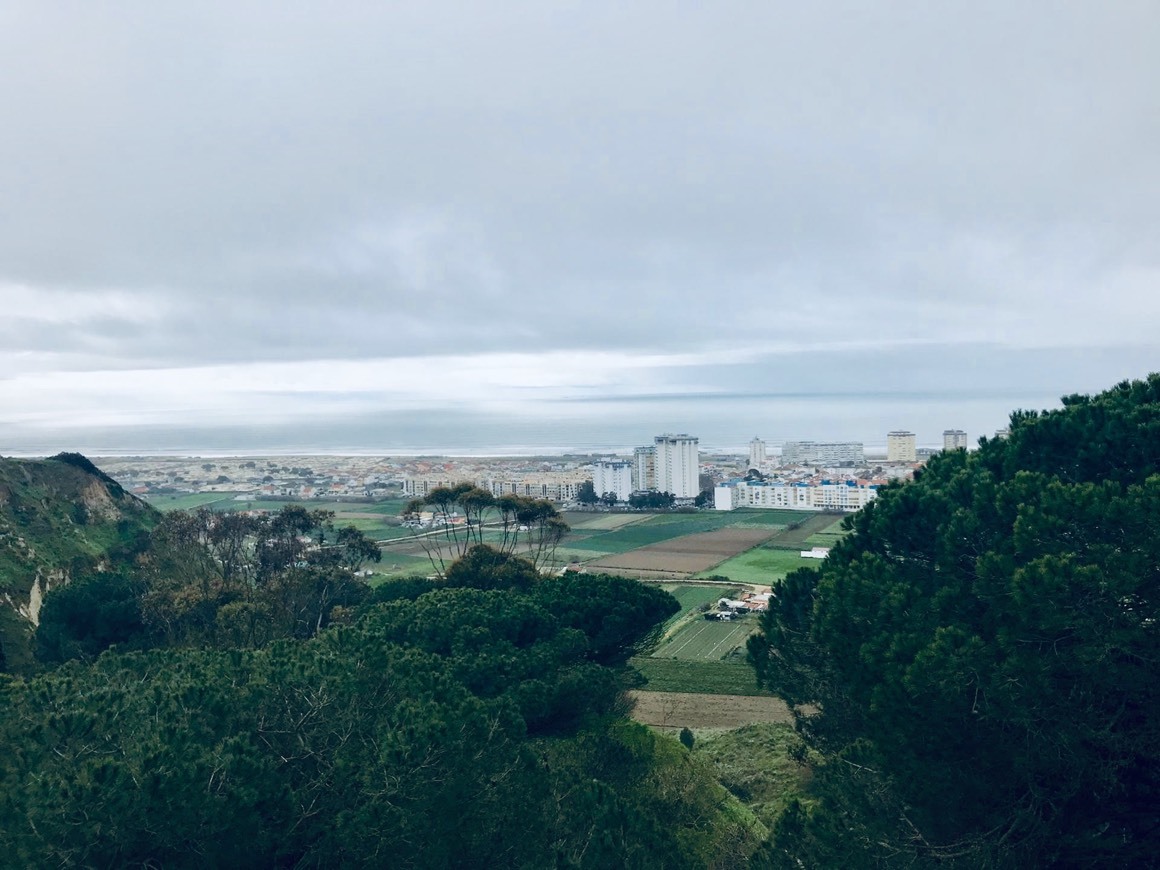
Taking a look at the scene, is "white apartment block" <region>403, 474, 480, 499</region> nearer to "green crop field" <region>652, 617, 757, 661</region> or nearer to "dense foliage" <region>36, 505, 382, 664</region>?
"dense foliage" <region>36, 505, 382, 664</region>

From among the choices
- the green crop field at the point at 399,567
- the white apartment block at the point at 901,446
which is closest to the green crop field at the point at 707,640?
the green crop field at the point at 399,567

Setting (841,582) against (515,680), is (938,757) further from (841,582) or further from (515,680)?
(515,680)

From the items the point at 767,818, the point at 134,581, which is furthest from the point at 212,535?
the point at 767,818

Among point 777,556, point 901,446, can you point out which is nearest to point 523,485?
point 777,556

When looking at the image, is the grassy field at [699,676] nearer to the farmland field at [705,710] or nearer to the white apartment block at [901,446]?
the farmland field at [705,710]

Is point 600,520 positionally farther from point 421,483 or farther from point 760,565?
point 421,483

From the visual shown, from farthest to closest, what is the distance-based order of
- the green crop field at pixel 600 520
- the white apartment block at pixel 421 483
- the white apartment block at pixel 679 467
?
the white apartment block at pixel 679 467, the white apartment block at pixel 421 483, the green crop field at pixel 600 520

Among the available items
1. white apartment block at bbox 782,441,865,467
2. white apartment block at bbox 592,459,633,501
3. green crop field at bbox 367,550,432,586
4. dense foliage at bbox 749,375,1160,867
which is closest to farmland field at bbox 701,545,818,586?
green crop field at bbox 367,550,432,586
